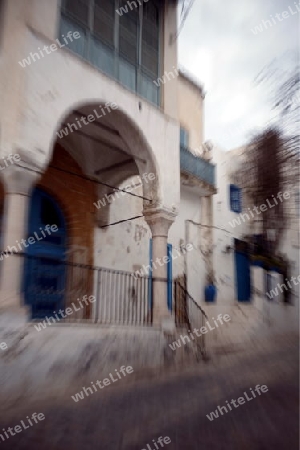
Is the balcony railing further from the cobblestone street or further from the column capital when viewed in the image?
the cobblestone street

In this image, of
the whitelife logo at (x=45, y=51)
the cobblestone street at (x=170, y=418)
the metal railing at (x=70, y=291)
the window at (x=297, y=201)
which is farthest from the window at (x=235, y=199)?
the whitelife logo at (x=45, y=51)

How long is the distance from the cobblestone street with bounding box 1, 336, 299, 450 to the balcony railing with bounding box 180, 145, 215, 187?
5979 millimetres

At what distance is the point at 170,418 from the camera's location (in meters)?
4.72

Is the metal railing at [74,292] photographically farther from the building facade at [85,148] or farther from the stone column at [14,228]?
the stone column at [14,228]

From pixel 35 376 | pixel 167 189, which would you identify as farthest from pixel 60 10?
pixel 35 376

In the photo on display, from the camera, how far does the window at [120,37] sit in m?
7.09

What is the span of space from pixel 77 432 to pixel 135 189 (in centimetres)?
682

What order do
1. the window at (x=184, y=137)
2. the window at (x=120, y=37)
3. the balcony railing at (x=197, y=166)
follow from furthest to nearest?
the window at (x=184, y=137) < the balcony railing at (x=197, y=166) < the window at (x=120, y=37)

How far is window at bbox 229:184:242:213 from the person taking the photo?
44.6 feet

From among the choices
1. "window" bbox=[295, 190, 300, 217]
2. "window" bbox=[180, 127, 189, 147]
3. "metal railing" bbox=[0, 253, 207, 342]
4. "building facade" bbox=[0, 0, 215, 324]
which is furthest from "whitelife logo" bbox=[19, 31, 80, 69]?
"window" bbox=[180, 127, 189, 147]

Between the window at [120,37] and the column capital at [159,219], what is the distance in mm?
2326

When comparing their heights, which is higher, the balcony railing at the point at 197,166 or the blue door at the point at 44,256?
the balcony railing at the point at 197,166

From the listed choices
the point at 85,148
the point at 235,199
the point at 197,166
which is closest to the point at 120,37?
the point at 85,148

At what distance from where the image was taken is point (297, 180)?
8156mm
